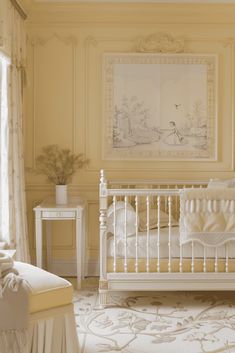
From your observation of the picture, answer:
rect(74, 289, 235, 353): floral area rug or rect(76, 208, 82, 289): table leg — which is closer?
rect(74, 289, 235, 353): floral area rug

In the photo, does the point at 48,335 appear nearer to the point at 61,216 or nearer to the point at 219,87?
the point at 61,216

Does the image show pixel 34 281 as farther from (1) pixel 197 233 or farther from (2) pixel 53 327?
(1) pixel 197 233

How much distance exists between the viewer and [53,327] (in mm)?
2715

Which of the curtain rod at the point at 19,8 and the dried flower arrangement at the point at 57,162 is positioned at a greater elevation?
the curtain rod at the point at 19,8

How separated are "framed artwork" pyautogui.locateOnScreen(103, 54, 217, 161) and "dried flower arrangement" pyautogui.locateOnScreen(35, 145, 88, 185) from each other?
29 centimetres

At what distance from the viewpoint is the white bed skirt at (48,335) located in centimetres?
256

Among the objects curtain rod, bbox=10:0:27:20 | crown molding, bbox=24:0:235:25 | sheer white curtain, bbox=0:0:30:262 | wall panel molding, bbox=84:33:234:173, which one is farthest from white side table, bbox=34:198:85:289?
crown molding, bbox=24:0:235:25

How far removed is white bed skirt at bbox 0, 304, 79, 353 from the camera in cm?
256

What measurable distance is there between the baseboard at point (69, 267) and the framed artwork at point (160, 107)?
1.04 meters

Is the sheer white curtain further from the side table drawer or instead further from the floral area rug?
the floral area rug

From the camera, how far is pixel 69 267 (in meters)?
4.86

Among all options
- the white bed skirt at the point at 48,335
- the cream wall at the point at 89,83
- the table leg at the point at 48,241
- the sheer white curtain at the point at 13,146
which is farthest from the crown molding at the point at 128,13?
the white bed skirt at the point at 48,335

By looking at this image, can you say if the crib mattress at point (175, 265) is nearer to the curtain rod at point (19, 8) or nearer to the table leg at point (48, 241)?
the table leg at point (48, 241)

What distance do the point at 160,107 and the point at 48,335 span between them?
2.73 meters
